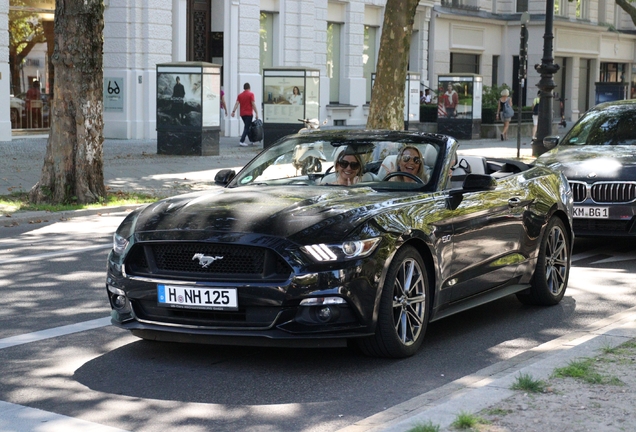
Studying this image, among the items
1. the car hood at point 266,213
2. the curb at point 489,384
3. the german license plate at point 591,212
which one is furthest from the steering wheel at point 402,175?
the german license plate at point 591,212

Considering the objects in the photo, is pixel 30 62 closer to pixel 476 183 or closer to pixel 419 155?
pixel 419 155

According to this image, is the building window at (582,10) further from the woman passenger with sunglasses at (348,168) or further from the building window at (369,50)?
the woman passenger with sunglasses at (348,168)

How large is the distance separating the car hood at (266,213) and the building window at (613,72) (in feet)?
192

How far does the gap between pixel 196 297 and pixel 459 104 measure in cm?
3043

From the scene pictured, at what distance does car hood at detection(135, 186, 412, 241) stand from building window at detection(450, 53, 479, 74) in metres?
43.9

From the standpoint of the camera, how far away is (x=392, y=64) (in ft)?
73.6

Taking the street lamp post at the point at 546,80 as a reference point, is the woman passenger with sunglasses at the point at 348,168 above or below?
below

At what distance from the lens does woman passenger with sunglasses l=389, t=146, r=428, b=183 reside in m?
7.49

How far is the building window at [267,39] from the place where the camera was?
122 ft

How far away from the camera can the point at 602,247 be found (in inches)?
489

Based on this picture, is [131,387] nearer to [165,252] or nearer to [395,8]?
[165,252]

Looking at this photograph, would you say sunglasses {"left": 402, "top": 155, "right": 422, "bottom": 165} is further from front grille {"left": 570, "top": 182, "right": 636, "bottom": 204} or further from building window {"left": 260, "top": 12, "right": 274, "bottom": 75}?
building window {"left": 260, "top": 12, "right": 274, "bottom": 75}

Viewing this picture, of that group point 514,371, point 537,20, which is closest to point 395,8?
point 514,371

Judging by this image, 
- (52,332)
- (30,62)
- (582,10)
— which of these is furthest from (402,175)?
(582,10)
